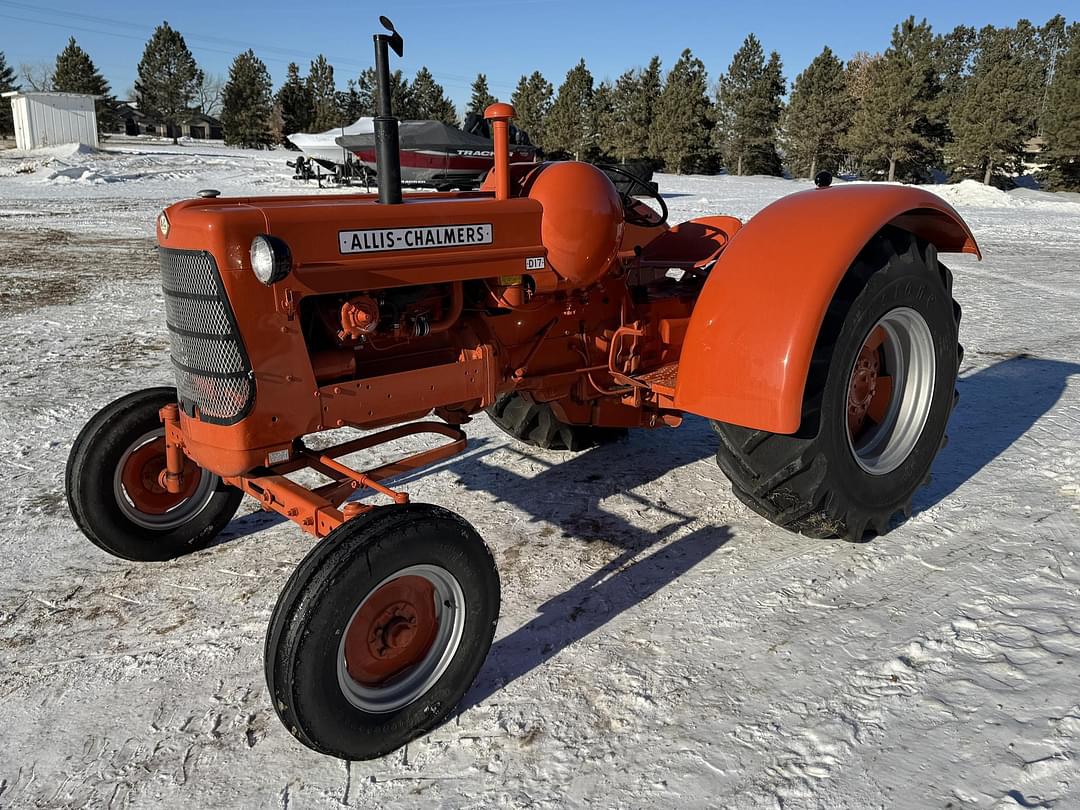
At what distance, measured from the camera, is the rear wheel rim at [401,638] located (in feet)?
7.73

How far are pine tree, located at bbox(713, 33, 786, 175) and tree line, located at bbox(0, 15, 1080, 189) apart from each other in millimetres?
68

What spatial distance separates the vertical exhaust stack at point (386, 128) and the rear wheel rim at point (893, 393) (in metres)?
2.14

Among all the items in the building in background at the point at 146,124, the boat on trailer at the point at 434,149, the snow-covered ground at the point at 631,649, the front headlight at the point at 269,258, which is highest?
the building in background at the point at 146,124

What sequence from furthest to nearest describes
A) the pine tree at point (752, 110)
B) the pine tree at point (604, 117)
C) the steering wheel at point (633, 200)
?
the pine tree at point (604, 117) < the pine tree at point (752, 110) < the steering wheel at point (633, 200)

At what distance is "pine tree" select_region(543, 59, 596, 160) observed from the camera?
43875 millimetres

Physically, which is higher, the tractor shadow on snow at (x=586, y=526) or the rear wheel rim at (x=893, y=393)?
the rear wheel rim at (x=893, y=393)

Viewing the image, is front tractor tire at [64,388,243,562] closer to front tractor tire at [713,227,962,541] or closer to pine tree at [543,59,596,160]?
front tractor tire at [713,227,962,541]

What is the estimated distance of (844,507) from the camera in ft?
10.8

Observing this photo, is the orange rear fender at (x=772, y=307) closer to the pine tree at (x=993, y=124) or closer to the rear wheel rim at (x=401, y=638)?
the rear wheel rim at (x=401, y=638)

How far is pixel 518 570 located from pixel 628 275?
1469 mm

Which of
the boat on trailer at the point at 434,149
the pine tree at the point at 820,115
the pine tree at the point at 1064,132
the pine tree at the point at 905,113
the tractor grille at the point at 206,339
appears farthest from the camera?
the pine tree at the point at 820,115

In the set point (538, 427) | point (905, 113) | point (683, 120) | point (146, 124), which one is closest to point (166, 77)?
point (146, 124)

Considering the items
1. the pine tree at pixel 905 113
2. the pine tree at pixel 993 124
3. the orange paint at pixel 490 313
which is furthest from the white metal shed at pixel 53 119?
the orange paint at pixel 490 313

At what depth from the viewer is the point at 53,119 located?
3594cm
